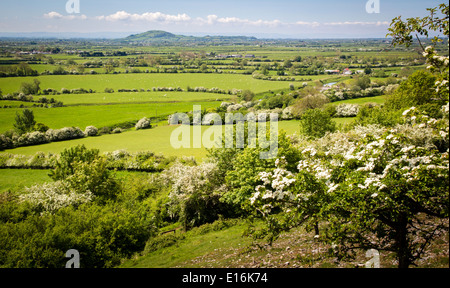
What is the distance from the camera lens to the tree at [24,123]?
55.5 meters

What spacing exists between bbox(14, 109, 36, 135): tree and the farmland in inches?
15.3

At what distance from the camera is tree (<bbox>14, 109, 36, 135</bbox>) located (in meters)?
55.5

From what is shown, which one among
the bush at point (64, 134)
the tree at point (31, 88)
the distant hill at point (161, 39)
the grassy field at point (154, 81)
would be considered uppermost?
the distant hill at point (161, 39)

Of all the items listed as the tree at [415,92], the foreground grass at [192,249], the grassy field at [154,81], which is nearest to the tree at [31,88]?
the grassy field at [154,81]

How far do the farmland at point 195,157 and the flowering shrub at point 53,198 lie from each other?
170mm

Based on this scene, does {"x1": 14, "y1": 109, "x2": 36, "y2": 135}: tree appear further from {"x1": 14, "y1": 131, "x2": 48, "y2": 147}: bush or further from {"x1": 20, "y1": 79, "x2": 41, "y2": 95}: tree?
{"x1": 20, "y1": 79, "x2": 41, "y2": 95}: tree

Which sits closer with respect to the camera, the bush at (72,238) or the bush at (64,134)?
the bush at (72,238)

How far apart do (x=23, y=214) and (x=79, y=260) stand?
26.8 feet

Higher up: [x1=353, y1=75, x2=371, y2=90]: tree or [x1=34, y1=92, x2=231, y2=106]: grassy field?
[x1=353, y1=75, x2=371, y2=90]: tree

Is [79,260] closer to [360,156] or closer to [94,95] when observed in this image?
[360,156]

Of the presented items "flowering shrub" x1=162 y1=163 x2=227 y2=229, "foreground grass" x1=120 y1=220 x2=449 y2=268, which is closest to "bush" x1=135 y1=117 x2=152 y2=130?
"flowering shrub" x1=162 y1=163 x2=227 y2=229

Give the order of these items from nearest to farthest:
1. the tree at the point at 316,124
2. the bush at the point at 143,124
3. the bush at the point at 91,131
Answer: the tree at the point at 316,124 < the bush at the point at 91,131 < the bush at the point at 143,124

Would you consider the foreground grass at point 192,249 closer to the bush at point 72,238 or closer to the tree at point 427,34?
the bush at point 72,238
